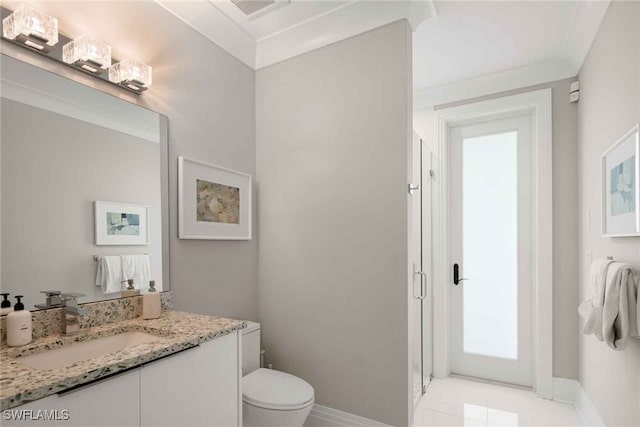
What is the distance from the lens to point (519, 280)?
9.29 feet

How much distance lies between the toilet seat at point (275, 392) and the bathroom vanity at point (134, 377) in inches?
9.8

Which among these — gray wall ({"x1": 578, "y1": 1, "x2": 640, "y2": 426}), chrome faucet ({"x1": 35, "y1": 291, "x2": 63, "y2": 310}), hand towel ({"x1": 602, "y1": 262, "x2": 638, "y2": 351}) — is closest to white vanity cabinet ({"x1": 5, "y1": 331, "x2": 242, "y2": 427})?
chrome faucet ({"x1": 35, "y1": 291, "x2": 63, "y2": 310})

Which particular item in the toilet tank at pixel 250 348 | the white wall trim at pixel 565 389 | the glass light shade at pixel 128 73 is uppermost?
the glass light shade at pixel 128 73

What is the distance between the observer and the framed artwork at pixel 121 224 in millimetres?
1499

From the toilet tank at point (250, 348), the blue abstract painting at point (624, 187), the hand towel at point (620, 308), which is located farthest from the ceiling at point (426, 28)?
the toilet tank at point (250, 348)

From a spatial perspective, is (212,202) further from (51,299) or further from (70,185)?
(51,299)

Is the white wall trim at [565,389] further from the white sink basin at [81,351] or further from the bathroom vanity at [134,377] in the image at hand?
the white sink basin at [81,351]

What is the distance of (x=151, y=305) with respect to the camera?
160 centimetres

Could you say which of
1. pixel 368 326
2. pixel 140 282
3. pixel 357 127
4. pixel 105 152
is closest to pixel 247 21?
pixel 357 127

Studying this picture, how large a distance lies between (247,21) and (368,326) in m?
2.01

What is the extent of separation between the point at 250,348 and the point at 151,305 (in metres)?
0.73

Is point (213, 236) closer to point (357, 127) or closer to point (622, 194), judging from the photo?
point (357, 127)

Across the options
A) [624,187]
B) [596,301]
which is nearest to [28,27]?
[624,187]

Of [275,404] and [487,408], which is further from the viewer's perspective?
[487,408]
